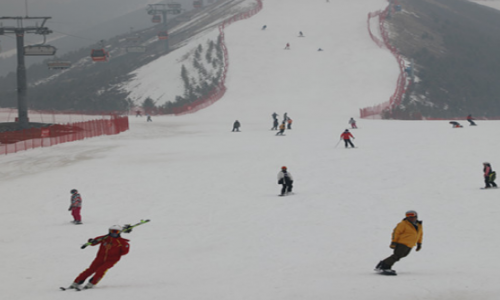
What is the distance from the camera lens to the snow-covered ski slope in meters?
12.9

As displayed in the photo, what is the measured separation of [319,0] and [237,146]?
313 feet

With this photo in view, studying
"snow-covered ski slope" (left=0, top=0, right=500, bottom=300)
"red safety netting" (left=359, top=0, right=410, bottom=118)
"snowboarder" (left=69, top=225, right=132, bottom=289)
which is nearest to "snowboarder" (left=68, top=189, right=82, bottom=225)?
"snow-covered ski slope" (left=0, top=0, right=500, bottom=300)

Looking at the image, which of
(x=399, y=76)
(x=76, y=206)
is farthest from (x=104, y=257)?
(x=399, y=76)

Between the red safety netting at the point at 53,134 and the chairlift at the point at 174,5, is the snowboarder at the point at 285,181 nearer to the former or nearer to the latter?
the red safety netting at the point at 53,134

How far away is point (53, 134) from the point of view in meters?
44.7

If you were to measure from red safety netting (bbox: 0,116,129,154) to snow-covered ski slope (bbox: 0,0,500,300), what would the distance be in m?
1.03

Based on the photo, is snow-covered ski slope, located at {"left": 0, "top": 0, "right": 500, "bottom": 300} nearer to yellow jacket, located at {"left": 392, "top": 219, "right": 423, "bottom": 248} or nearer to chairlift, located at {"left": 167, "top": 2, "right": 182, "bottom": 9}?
yellow jacket, located at {"left": 392, "top": 219, "right": 423, "bottom": 248}

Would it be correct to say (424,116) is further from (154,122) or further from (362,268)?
(362,268)

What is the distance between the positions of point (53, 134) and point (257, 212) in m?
26.6

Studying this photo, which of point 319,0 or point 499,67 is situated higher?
point 319,0

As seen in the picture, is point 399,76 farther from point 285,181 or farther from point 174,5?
point 285,181

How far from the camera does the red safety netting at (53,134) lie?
4097cm

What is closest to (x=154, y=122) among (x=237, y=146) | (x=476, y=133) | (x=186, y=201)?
(x=237, y=146)

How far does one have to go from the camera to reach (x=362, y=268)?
14117mm
